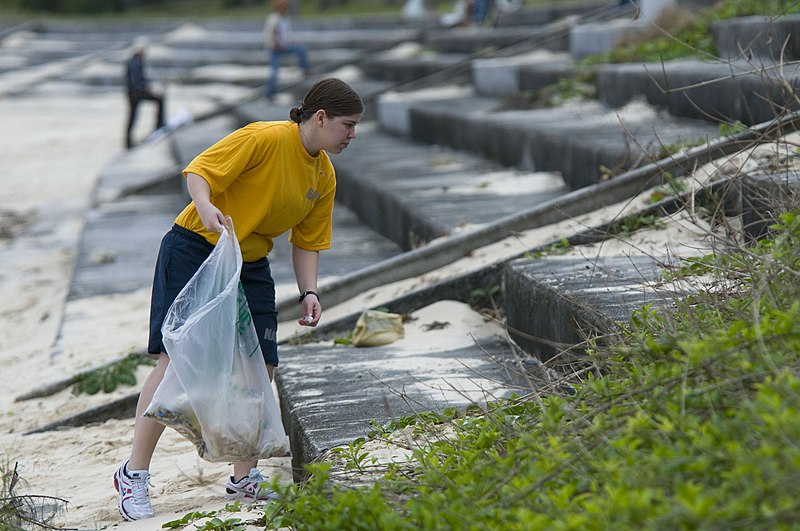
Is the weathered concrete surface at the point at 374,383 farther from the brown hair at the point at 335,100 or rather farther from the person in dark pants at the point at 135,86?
the person in dark pants at the point at 135,86

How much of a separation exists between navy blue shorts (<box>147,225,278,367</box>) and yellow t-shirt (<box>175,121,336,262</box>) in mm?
44

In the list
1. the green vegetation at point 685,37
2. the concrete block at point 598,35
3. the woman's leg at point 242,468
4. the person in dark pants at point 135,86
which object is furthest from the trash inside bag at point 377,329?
the person in dark pants at point 135,86

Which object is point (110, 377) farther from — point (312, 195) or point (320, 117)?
point (320, 117)

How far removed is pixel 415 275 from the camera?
19.3 feet

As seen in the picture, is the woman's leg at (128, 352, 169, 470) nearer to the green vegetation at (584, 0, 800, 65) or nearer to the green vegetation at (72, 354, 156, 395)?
the green vegetation at (72, 354, 156, 395)

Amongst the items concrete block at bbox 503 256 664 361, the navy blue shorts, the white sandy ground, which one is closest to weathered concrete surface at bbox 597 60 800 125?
the white sandy ground

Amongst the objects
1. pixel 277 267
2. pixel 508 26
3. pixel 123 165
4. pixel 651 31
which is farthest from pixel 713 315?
pixel 508 26

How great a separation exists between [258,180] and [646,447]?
1.81m

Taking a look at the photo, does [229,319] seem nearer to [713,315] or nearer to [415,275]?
[713,315]

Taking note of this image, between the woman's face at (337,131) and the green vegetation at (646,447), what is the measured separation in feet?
3.44

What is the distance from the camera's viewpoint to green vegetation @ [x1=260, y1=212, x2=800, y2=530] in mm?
1977

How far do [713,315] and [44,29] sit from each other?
108 feet

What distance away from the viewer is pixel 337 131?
361 cm

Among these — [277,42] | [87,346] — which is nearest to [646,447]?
[87,346]
